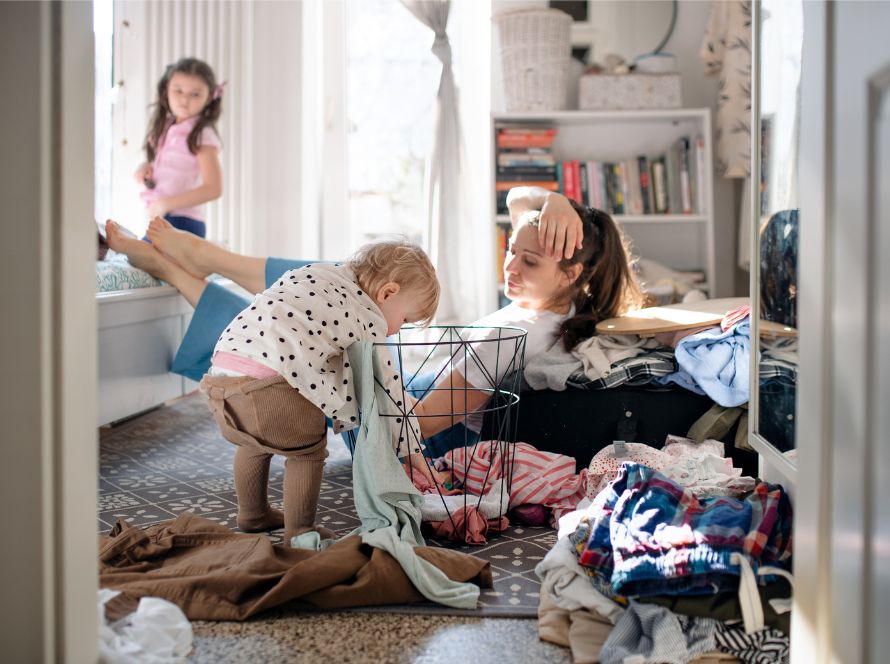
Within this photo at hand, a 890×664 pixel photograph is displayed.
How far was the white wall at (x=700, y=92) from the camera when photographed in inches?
158

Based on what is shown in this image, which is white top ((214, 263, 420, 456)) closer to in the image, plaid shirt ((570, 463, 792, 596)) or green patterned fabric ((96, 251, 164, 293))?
plaid shirt ((570, 463, 792, 596))

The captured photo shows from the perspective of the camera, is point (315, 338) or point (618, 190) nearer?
point (315, 338)

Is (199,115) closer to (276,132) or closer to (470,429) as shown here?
(276,132)

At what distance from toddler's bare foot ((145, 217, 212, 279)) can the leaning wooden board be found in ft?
3.77

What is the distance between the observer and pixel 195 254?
8.41ft

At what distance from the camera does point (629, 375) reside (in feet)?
6.48

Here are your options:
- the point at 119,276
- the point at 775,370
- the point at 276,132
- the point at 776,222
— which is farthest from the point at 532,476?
the point at 276,132

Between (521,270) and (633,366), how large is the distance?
39 cm

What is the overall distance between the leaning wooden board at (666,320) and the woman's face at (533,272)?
152 millimetres

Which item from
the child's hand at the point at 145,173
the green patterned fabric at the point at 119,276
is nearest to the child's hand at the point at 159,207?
the child's hand at the point at 145,173

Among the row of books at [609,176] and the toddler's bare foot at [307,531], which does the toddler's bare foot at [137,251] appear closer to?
the toddler's bare foot at [307,531]

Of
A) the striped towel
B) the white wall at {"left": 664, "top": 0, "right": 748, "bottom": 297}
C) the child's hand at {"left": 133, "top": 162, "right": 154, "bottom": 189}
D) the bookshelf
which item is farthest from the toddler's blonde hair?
the white wall at {"left": 664, "top": 0, "right": 748, "bottom": 297}

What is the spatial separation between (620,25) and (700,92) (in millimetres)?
461
